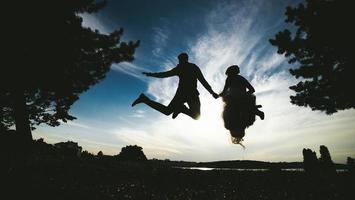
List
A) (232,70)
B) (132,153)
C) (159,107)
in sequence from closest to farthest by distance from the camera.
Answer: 1. (232,70)
2. (159,107)
3. (132,153)

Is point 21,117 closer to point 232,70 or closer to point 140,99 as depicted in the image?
point 140,99

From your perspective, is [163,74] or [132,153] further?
[132,153]

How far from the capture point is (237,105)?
5762 mm

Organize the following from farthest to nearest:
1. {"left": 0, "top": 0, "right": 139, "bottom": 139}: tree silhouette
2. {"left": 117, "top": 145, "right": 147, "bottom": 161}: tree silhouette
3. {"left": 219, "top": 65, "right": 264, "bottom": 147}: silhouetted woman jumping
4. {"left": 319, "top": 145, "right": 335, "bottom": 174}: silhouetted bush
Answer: {"left": 117, "top": 145, "right": 147, "bottom": 161}: tree silhouette, {"left": 319, "top": 145, "right": 335, "bottom": 174}: silhouetted bush, {"left": 0, "top": 0, "right": 139, "bottom": 139}: tree silhouette, {"left": 219, "top": 65, "right": 264, "bottom": 147}: silhouetted woman jumping

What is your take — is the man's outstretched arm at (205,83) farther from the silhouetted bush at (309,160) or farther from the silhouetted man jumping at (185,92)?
the silhouetted bush at (309,160)

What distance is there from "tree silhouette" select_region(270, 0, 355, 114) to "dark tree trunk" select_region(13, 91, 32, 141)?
13231 mm

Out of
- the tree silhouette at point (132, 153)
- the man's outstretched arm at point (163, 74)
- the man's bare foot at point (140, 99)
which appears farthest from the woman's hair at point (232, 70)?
the tree silhouette at point (132, 153)

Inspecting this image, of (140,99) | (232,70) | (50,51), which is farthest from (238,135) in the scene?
(50,51)

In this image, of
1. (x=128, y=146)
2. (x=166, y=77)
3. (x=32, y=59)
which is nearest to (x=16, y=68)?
(x=32, y=59)

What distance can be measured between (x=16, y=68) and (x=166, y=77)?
9243 mm

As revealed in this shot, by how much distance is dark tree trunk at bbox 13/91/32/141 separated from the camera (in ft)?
42.6

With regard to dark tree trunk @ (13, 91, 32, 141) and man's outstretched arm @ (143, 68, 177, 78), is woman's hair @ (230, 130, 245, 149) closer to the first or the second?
man's outstretched arm @ (143, 68, 177, 78)

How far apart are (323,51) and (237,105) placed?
12366 mm

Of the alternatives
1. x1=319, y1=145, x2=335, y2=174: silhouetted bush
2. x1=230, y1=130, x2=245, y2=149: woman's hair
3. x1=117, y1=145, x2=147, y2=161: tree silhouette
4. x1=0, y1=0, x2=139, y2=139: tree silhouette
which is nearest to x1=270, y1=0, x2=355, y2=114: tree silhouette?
x1=319, y1=145, x2=335, y2=174: silhouetted bush
